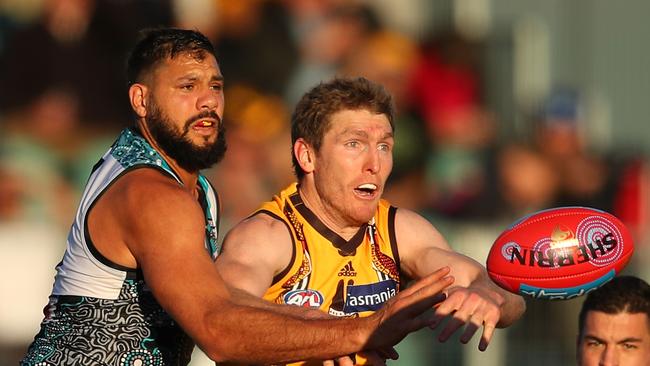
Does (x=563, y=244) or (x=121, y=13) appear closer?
(x=563, y=244)

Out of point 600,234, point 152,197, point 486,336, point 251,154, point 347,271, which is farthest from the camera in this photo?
point 251,154

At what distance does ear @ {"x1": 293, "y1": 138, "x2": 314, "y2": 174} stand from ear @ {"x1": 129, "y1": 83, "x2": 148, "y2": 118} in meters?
0.92

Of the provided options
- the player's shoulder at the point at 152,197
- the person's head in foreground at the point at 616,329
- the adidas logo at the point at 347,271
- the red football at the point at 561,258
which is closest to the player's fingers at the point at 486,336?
the red football at the point at 561,258

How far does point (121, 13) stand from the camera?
12.0m

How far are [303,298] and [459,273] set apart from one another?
85 cm

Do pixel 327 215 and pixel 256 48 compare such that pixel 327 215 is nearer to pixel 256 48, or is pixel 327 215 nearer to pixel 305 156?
pixel 305 156

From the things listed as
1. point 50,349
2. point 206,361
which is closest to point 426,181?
point 206,361

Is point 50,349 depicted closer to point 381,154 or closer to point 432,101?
point 381,154

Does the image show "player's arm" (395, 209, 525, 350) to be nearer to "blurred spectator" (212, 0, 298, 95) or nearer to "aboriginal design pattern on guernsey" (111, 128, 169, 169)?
"aboriginal design pattern on guernsey" (111, 128, 169, 169)

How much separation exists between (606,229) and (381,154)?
121 cm

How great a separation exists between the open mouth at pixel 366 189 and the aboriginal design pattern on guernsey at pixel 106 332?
123 cm

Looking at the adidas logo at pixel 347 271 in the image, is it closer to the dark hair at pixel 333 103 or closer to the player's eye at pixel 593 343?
the dark hair at pixel 333 103

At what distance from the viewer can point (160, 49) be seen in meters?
6.67

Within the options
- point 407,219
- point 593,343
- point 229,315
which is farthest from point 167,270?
point 593,343
